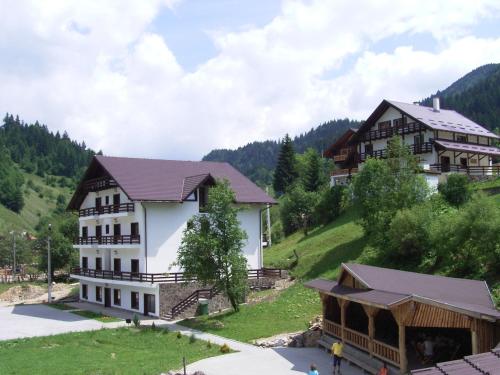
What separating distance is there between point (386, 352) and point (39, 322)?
26308 millimetres

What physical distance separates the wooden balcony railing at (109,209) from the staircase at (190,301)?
7744 millimetres

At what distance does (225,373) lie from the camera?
22.1 m

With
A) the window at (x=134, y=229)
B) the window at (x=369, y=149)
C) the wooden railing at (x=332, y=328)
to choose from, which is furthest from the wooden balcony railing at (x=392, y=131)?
the wooden railing at (x=332, y=328)

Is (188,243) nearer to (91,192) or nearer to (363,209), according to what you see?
(363,209)

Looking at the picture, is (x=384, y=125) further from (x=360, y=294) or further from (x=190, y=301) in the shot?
(x=360, y=294)

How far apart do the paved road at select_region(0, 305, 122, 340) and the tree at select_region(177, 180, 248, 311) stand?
7121mm

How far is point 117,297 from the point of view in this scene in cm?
4425

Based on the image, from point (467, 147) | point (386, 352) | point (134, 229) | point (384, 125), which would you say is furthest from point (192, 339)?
point (467, 147)

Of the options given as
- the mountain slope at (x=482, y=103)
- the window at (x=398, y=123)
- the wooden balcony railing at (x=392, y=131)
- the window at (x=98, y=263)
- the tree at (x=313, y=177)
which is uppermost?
the mountain slope at (x=482, y=103)

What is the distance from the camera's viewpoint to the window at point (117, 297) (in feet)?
143

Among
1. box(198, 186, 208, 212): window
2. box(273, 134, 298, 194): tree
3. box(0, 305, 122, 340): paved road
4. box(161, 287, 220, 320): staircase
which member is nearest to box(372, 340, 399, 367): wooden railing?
box(161, 287, 220, 320): staircase

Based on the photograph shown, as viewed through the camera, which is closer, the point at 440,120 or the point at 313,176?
the point at 440,120

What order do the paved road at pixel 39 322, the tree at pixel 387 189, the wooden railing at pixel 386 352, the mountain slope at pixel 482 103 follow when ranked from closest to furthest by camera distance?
1. the wooden railing at pixel 386 352
2. the paved road at pixel 39 322
3. the tree at pixel 387 189
4. the mountain slope at pixel 482 103

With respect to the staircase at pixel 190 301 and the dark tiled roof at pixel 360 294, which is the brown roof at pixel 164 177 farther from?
the dark tiled roof at pixel 360 294
